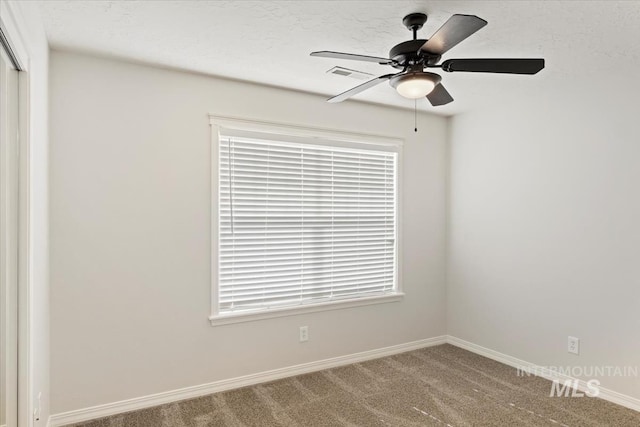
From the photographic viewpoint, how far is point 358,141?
3850 mm

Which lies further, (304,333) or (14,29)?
(304,333)

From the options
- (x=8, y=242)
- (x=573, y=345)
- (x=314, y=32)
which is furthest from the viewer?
(x=573, y=345)

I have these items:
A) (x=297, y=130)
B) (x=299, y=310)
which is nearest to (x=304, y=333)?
(x=299, y=310)

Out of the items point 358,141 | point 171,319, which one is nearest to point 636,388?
point 358,141

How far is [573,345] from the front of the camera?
3250mm

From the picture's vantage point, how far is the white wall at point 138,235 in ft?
8.87

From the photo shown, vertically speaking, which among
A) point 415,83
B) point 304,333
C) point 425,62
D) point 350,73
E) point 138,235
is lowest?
point 304,333

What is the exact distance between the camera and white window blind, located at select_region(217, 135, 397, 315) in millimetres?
3293

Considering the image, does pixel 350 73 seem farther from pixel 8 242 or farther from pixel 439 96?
pixel 8 242

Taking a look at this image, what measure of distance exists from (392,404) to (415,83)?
7.37ft

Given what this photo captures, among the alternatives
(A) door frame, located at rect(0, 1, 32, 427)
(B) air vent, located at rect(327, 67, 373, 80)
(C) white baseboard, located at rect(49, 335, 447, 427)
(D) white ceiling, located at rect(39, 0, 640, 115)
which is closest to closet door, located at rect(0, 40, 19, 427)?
(A) door frame, located at rect(0, 1, 32, 427)

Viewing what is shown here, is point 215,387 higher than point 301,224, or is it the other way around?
point 301,224

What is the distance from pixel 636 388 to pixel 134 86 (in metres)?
4.16

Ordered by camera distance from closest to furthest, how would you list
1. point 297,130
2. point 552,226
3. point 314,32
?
point 314,32, point 552,226, point 297,130
